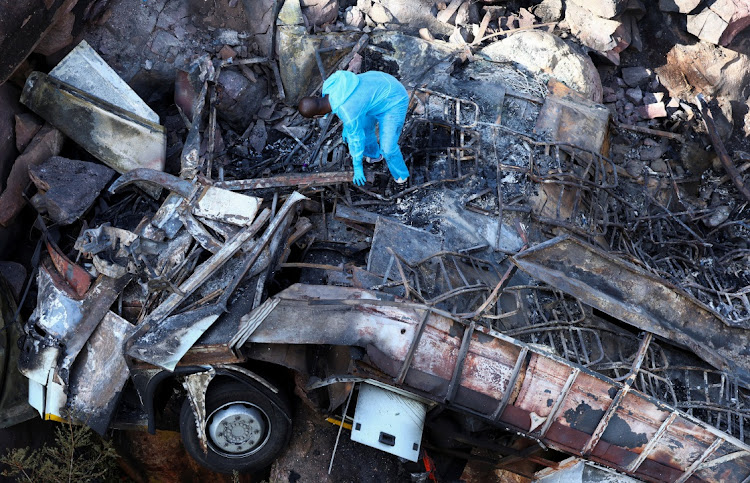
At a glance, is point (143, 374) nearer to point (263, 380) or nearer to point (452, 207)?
point (263, 380)

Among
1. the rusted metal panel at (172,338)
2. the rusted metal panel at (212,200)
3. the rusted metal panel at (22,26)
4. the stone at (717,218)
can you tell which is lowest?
the stone at (717,218)

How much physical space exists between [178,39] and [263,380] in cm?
453

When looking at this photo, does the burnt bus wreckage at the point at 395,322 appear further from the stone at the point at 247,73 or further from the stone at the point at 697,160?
the stone at the point at 697,160

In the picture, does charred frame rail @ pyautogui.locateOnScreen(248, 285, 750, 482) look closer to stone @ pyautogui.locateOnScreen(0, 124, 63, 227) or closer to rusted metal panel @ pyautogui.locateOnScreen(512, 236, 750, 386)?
rusted metal panel @ pyautogui.locateOnScreen(512, 236, 750, 386)

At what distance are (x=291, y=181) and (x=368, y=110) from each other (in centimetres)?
116

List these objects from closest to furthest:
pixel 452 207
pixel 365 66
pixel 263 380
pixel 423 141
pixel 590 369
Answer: pixel 590 369
pixel 263 380
pixel 452 207
pixel 423 141
pixel 365 66

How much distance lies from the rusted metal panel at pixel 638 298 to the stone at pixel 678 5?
5158mm

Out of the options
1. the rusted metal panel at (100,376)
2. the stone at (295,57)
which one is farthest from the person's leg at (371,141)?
the rusted metal panel at (100,376)

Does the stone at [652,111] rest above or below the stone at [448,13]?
below

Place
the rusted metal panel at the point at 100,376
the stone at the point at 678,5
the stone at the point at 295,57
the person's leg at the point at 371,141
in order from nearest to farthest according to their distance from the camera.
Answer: the rusted metal panel at the point at 100,376 → the person's leg at the point at 371,141 → the stone at the point at 295,57 → the stone at the point at 678,5

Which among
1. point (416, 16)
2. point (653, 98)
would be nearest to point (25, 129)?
point (416, 16)

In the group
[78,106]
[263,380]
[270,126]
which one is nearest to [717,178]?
[270,126]

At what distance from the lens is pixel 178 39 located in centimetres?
824

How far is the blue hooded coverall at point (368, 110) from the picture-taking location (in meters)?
7.02
